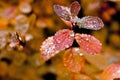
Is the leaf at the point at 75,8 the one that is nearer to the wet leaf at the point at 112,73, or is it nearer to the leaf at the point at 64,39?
the leaf at the point at 64,39

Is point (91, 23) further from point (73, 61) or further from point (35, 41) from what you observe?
point (35, 41)

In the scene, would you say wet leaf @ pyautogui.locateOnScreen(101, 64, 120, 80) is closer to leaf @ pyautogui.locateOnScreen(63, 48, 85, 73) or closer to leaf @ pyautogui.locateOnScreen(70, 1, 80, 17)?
leaf @ pyautogui.locateOnScreen(63, 48, 85, 73)

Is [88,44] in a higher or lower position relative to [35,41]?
lower

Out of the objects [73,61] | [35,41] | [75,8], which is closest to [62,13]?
[75,8]

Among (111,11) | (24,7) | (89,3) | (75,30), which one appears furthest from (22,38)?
(111,11)

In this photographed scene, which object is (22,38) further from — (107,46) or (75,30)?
(107,46)

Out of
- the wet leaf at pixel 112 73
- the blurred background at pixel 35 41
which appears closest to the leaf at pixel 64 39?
the wet leaf at pixel 112 73
